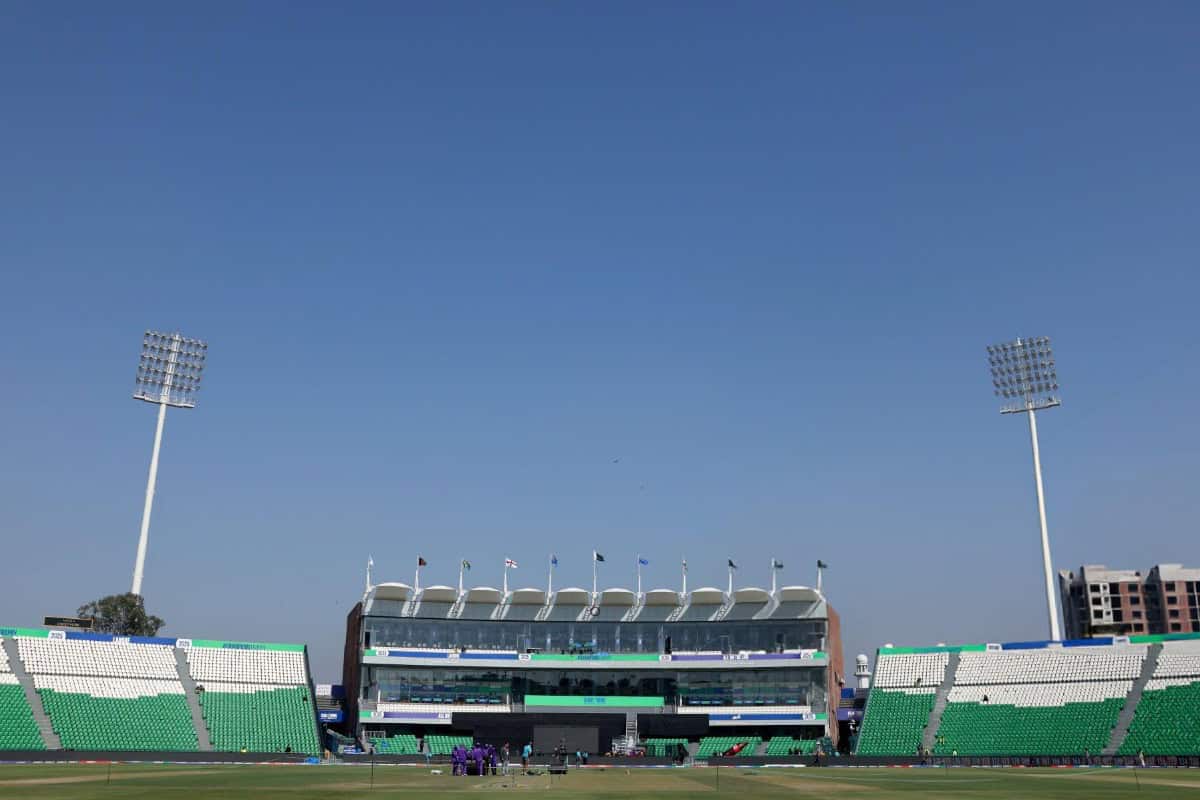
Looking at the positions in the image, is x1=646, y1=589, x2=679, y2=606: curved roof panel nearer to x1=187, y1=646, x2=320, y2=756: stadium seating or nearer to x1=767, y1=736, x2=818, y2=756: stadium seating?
x1=767, y1=736, x2=818, y2=756: stadium seating

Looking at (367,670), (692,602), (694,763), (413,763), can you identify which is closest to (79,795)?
(413,763)

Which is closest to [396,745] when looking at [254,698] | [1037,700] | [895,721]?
[254,698]

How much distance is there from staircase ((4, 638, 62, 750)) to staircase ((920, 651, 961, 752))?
81570mm

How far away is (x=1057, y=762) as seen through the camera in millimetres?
86750

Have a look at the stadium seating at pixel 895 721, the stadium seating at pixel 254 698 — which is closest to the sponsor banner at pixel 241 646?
the stadium seating at pixel 254 698

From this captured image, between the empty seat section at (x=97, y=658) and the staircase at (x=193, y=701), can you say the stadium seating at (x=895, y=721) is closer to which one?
the staircase at (x=193, y=701)

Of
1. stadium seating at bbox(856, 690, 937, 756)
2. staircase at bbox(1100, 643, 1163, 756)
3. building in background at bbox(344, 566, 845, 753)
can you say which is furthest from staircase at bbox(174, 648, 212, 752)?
staircase at bbox(1100, 643, 1163, 756)

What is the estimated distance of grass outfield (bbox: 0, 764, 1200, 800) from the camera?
44.2 meters

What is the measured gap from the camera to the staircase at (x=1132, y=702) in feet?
307

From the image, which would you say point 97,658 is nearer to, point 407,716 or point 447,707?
point 407,716

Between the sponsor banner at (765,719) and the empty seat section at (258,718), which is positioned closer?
the empty seat section at (258,718)

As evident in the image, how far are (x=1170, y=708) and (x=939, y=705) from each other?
21.6 meters

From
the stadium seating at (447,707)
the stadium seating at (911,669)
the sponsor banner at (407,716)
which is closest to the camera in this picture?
the stadium seating at (911,669)

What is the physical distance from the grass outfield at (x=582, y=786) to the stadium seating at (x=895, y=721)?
3584 centimetres
